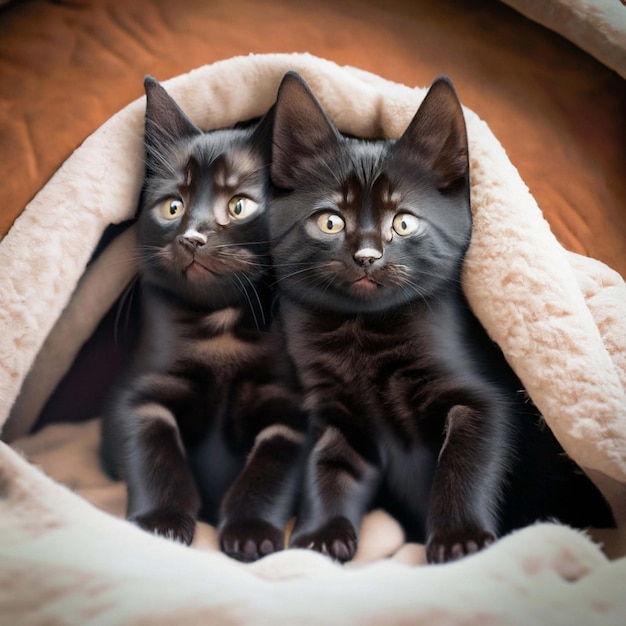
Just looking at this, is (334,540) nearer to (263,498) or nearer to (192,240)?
(263,498)

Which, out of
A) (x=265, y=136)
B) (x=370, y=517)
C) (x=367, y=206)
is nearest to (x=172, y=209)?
(x=265, y=136)

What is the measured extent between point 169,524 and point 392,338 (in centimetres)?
39

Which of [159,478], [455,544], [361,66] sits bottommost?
[159,478]

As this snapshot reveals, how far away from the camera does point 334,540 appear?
33.7 inches

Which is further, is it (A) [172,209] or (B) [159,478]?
(A) [172,209]

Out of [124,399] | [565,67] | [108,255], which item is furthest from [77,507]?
[565,67]

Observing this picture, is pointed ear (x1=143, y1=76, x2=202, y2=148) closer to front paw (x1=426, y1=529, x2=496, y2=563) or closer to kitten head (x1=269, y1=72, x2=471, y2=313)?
kitten head (x1=269, y1=72, x2=471, y2=313)

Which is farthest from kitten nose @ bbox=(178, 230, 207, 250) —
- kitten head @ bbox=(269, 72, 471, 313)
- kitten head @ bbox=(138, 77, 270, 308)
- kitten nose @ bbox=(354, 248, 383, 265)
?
kitten nose @ bbox=(354, 248, 383, 265)

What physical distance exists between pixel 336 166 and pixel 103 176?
14.7 inches

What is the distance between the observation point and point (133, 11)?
1218 mm

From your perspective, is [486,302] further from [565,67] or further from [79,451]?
[79,451]

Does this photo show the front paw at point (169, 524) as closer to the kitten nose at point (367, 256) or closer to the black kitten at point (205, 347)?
the black kitten at point (205, 347)

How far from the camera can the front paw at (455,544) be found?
0.78 metres

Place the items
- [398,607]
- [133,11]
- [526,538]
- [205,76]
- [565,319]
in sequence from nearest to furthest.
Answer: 1. [398,607]
2. [526,538]
3. [565,319]
4. [205,76]
5. [133,11]
